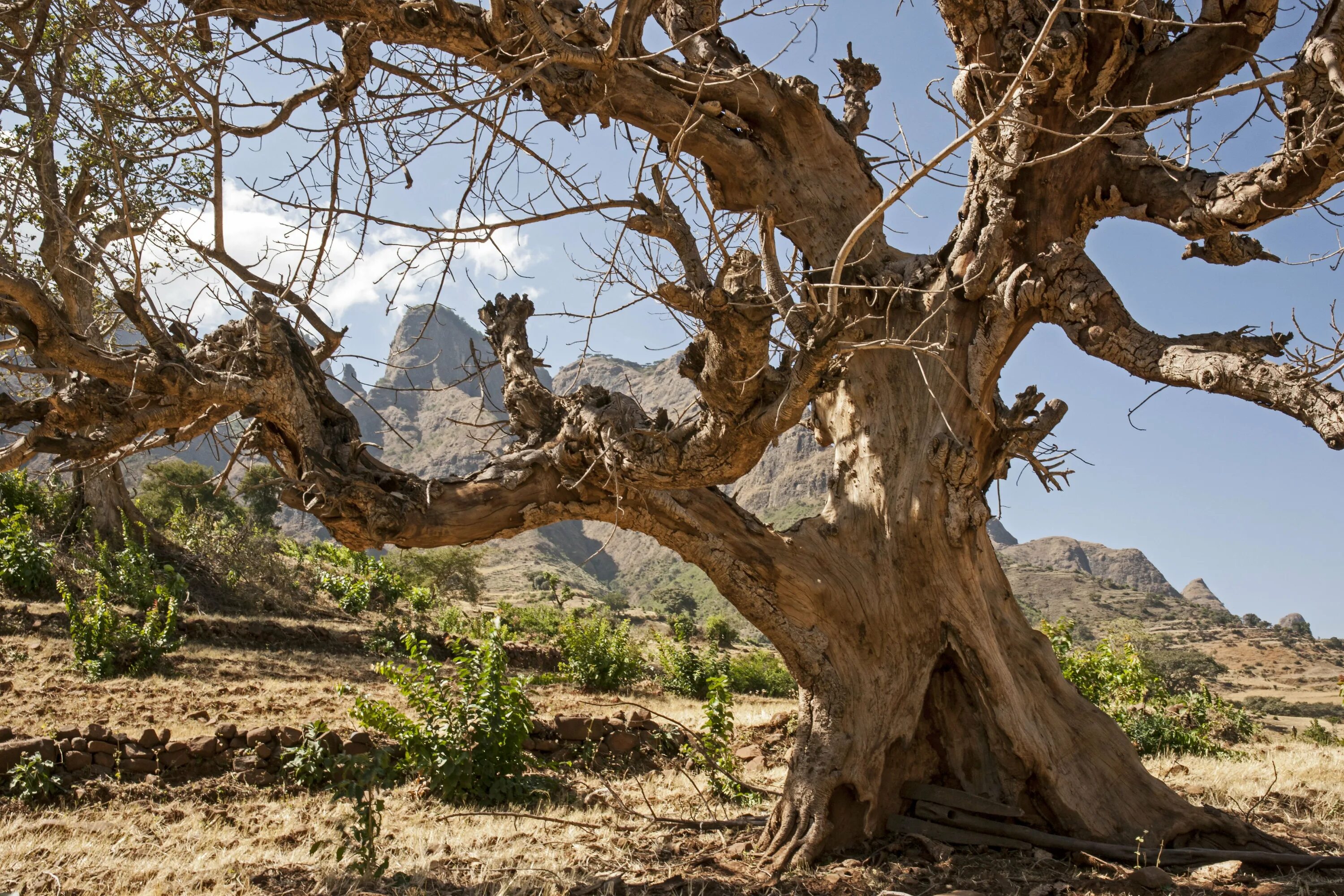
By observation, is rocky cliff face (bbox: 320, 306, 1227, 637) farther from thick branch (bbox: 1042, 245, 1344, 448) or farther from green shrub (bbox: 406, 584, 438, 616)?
green shrub (bbox: 406, 584, 438, 616)

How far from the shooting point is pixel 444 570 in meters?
20.4

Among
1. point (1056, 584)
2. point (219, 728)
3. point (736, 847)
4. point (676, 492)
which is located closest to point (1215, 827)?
point (736, 847)

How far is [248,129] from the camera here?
3963 millimetres

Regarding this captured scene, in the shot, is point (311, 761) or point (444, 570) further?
point (444, 570)

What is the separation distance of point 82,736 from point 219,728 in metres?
0.84

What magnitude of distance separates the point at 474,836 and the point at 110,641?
592 cm

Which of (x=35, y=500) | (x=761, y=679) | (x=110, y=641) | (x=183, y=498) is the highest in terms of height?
(x=183, y=498)

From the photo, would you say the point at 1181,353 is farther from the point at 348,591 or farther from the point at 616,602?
the point at 616,602

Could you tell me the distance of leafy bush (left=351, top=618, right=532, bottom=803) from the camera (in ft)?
19.7

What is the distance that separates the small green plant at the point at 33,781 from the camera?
5.38 metres

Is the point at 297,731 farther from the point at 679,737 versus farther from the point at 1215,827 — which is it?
the point at 1215,827

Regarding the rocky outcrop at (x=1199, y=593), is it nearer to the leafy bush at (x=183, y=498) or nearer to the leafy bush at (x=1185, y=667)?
the leafy bush at (x=1185, y=667)

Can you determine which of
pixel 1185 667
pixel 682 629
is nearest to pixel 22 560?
pixel 682 629

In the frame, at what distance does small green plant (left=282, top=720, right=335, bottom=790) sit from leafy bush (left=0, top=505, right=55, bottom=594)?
23.4 ft
